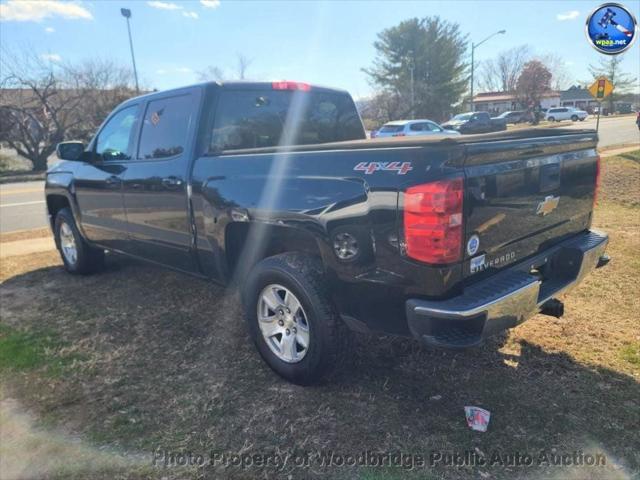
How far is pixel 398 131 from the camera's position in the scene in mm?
23953

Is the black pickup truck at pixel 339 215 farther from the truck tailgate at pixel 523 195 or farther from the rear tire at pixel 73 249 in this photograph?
the rear tire at pixel 73 249

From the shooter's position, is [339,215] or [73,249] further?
[73,249]

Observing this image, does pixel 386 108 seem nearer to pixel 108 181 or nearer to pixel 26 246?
pixel 26 246

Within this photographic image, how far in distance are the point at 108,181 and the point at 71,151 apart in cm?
65

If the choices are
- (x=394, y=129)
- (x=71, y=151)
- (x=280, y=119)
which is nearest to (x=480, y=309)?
(x=280, y=119)

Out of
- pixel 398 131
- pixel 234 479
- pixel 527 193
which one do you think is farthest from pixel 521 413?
pixel 398 131

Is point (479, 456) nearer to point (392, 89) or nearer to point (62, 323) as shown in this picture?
point (62, 323)

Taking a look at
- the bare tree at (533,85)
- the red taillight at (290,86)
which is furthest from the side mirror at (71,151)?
the bare tree at (533,85)

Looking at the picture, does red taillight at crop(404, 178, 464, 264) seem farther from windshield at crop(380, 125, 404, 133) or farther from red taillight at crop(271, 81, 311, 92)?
windshield at crop(380, 125, 404, 133)

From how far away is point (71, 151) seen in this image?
16.2 feet

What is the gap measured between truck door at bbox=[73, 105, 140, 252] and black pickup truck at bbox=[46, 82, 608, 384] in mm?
39

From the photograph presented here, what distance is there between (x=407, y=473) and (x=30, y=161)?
1198 inches

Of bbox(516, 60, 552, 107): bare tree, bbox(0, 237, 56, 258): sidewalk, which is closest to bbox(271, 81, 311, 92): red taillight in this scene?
bbox(0, 237, 56, 258): sidewalk

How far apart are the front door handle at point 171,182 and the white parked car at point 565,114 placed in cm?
5420
